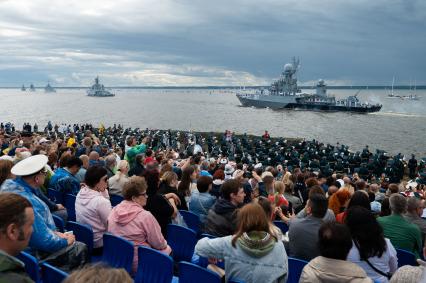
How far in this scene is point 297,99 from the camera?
108m

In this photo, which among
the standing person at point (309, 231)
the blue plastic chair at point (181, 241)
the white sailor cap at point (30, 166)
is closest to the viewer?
the white sailor cap at point (30, 166)

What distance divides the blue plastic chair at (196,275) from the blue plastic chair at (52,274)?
3.36ft

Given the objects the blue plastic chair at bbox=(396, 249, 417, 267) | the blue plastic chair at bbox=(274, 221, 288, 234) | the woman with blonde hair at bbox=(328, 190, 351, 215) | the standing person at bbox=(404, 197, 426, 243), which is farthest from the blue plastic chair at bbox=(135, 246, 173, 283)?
the standing person at bbox=(404, 197, 426, 243)

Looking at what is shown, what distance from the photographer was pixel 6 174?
16.9 ft

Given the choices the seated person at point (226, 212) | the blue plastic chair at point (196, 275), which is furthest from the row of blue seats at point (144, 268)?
the seated person at point (226, 212)

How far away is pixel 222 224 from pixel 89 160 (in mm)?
5248

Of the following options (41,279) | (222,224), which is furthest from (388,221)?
(41,279)

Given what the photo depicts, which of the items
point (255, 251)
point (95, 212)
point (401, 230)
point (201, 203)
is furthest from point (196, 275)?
point (401, 230)

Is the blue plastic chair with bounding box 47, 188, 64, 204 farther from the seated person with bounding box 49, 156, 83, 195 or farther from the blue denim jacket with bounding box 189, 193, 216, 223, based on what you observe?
the blue denim jacket with bounding box 189, 193, 216, 223

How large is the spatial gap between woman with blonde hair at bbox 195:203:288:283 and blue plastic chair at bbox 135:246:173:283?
577 millimetres

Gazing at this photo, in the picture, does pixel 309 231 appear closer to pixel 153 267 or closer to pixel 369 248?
pixel 369 248

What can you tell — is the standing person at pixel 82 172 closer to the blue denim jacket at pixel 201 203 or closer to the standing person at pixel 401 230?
the blue denim jacket at pixel 201 203

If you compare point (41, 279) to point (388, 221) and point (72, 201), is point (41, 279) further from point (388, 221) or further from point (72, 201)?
point (388, 221)

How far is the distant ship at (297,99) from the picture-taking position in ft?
348
